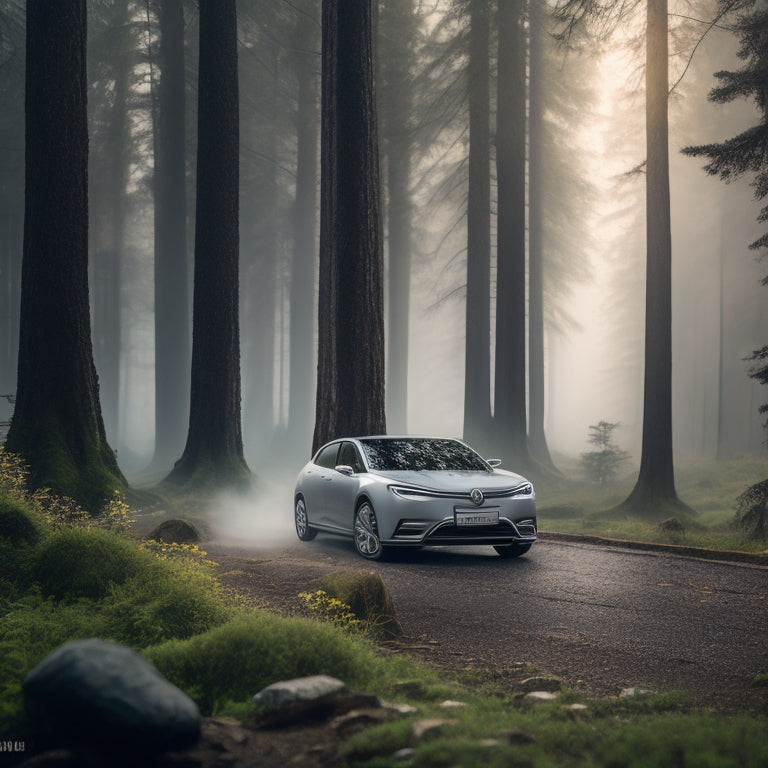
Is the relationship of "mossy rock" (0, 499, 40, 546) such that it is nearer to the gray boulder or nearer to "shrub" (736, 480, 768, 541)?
the gray boulder

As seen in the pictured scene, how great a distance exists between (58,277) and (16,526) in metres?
5.91

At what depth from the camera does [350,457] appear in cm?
1270

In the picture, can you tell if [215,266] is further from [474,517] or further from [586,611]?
[586,611]

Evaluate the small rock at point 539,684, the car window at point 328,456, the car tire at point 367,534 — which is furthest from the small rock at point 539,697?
the car window at point 328,456

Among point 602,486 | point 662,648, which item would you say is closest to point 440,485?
point 662,648

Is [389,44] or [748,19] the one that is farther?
[389,44]

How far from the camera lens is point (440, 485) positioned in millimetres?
10992

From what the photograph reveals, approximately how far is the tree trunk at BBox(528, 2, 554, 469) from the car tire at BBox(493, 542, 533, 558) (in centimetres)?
1714

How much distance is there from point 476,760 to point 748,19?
48.3 feet

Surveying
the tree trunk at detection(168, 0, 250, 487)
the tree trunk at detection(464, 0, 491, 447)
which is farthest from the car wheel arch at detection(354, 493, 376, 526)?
the tree trunk at detection(464, 0, 491, 447)

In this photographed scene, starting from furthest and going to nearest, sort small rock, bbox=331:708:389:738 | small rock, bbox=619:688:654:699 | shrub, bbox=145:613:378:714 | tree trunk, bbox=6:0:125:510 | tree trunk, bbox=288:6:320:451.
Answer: tree trunk, bbox=288:6:320:451, tree trunk, bbox=6:0:125:510, small rock, bbox=619:688:654:699, shrub, bbox=145:613:378:714, small rock, bbox=331:708:389:738

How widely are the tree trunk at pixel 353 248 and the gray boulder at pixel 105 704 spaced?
36.3 ft

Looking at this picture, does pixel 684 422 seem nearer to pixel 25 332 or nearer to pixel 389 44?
pixel 389 44

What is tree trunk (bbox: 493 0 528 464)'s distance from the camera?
2516cm
